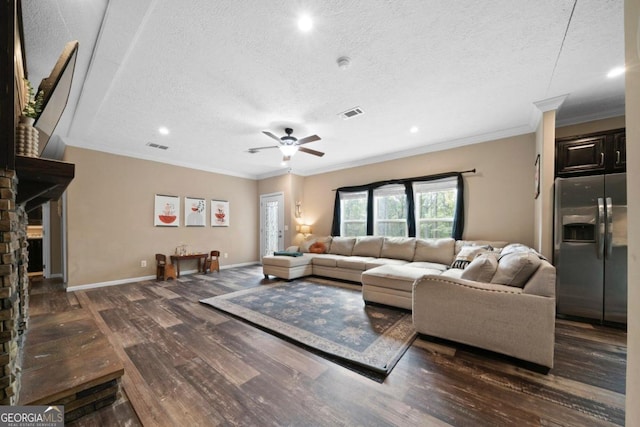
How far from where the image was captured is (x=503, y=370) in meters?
1.93

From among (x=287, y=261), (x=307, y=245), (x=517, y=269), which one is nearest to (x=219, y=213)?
(x=307, y=245)

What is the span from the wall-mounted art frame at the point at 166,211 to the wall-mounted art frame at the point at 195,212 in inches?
7.5

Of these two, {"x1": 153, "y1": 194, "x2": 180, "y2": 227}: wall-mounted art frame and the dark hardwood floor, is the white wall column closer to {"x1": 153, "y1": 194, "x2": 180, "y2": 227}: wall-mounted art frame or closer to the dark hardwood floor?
the dark hardwood floor

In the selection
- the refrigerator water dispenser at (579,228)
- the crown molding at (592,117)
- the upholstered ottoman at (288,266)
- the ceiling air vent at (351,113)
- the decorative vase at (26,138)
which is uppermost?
the ceiling air vent at (351,113)

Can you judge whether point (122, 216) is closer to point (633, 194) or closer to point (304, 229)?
point (304, 229)

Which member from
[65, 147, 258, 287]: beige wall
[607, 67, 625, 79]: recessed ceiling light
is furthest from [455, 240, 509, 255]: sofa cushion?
[65, 147, 258, 287]: beige wall

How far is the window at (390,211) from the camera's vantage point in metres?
5.28

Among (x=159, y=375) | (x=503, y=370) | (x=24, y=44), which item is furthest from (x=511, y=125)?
(x=24, y=44)

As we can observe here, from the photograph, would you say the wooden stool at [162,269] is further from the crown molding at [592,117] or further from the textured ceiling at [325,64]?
the crown molding at [592,117]

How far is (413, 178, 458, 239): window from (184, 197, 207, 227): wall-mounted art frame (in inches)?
195

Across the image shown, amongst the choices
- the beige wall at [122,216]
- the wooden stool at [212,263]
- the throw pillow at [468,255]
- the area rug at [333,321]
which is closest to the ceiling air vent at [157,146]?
the beige wall at [122,216]

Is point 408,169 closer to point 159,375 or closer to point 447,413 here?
point 447,413

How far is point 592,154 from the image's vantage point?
306 cm

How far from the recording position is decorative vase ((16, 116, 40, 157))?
133 centimetres
